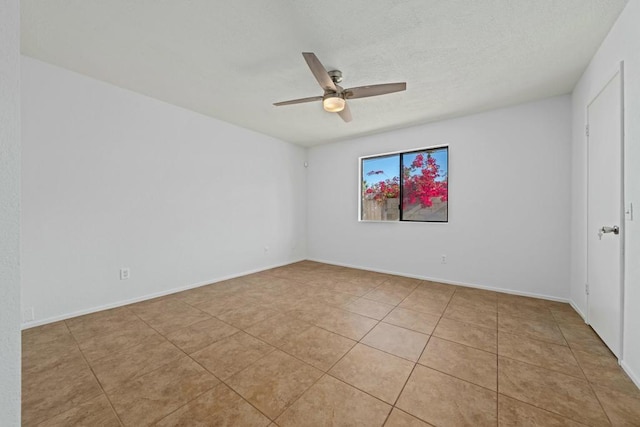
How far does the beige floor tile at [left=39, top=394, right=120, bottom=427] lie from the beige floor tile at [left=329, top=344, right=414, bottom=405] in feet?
4.38

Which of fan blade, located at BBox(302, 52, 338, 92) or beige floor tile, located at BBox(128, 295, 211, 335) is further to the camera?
beige floor tile, located at BBox(128, 295, 211, 335)

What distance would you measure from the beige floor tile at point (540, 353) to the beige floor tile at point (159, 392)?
2318 millimetres

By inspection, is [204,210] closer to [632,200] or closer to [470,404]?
[470,404]

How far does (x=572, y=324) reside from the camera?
2430 mm

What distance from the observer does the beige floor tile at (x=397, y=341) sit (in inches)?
78.9

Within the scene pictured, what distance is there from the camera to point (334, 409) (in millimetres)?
1440

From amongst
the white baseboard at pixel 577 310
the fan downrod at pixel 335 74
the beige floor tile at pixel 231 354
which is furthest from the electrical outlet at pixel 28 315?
the white baseboard at pixel 577 310

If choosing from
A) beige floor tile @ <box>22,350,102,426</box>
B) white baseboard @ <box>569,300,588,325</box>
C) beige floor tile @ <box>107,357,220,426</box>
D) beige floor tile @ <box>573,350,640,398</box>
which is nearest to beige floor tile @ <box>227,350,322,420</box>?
beige floor tile @ <box>107,357,220,426</box>

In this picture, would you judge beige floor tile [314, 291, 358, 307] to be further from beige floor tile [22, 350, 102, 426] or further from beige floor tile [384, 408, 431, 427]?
beige floor tile [22, 350, 102, 426]

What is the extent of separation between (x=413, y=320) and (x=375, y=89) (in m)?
2.38

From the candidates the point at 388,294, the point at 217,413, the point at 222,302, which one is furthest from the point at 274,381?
the point at 388,294

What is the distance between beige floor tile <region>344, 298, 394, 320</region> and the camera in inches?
107

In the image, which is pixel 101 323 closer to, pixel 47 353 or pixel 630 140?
pixel 47 353

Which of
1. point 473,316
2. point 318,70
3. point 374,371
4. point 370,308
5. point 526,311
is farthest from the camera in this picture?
point 370,308
